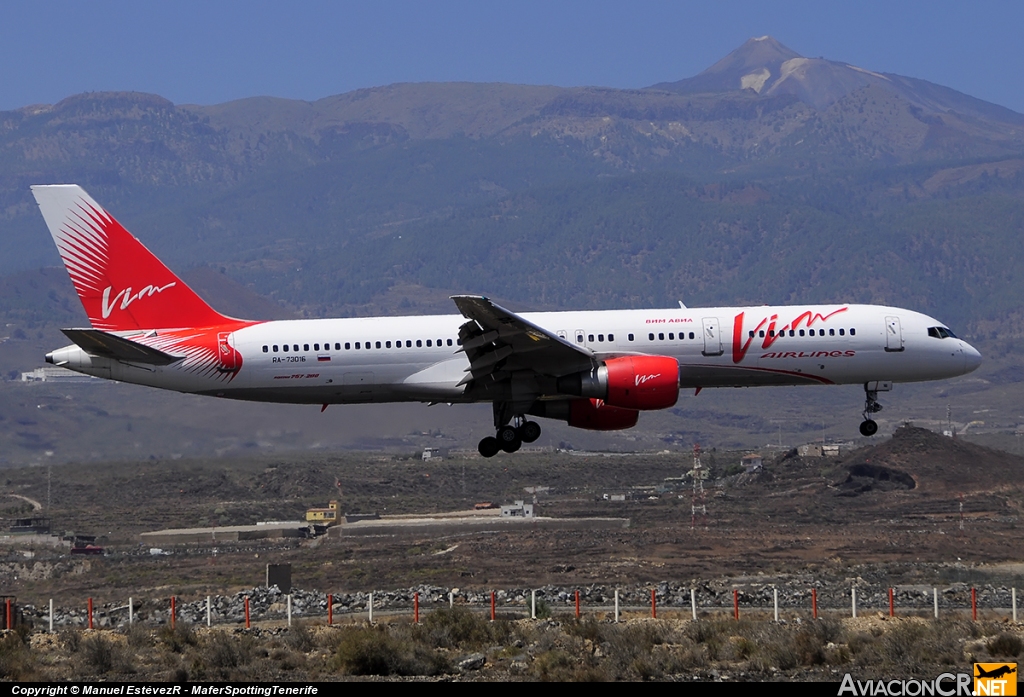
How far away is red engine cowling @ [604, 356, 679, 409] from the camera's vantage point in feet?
146

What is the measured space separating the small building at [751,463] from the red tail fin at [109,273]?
7903 cm

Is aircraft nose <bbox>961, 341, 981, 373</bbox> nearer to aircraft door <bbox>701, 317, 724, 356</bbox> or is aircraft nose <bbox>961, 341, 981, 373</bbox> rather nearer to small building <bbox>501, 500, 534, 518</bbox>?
aircraft door <bbox>701, 317, 724, 356</bbox>

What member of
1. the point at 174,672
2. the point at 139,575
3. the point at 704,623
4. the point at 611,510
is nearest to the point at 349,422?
the point at 139,575

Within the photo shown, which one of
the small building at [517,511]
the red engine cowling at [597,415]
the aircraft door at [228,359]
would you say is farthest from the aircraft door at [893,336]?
the small building at [517,511]

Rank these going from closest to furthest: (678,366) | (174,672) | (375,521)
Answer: (174,672) → (678,366) → (375,521)

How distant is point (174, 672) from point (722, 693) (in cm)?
1169

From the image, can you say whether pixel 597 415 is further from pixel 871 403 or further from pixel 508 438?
pixel 871 403

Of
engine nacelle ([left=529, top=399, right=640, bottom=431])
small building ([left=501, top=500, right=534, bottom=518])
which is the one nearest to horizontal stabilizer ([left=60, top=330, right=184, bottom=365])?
engine nacelle ([left=529, top=399, right=640, bottom=431])

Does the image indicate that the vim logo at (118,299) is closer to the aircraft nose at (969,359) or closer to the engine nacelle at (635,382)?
the engine nacelle at (635,382)

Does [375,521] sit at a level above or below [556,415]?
below

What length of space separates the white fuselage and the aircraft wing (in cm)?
92

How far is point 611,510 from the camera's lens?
10344 cm

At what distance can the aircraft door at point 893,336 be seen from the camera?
4881 centimetres

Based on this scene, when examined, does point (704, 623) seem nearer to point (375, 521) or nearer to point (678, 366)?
point (678, 366)
